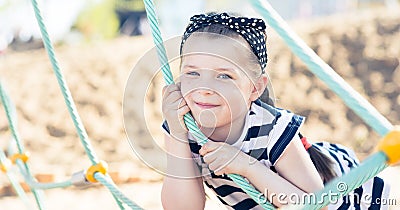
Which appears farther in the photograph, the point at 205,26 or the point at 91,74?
the point at 91,74

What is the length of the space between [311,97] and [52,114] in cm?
173

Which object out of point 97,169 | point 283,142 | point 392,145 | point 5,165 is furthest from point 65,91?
point 392,145

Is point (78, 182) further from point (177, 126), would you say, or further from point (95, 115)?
point (95, 115)

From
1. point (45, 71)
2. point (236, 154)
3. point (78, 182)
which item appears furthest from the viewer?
point (45, 71)

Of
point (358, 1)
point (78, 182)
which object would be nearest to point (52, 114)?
point (78, 182)

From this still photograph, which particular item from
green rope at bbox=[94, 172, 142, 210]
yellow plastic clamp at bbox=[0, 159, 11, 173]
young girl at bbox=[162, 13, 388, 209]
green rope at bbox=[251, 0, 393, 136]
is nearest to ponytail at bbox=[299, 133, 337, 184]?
young girl at bbox=[162, 13, 388, 209]

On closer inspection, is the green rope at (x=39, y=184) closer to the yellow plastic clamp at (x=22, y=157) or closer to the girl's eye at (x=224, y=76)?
the yellow plastic clamp at (x=22, y=157)

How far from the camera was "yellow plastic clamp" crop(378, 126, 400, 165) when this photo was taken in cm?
62

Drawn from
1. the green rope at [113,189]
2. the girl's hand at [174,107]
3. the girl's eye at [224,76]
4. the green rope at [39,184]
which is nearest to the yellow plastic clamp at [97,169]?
the green rope at [113,189]

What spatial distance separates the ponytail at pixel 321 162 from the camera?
1.12 metres

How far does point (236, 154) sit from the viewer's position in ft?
3.07

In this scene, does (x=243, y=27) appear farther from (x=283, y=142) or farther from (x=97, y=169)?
(x=97, y=169)

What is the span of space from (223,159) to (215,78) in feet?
0.38

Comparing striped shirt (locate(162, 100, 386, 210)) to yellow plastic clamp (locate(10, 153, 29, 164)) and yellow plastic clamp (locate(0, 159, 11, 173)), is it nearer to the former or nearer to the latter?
yellow plastic clamp (locate(10, 153, 29, 164))
